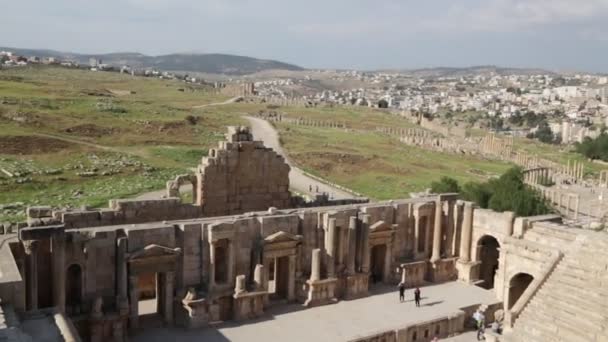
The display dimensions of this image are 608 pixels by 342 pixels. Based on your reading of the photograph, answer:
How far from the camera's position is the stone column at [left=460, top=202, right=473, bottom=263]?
1166 inches

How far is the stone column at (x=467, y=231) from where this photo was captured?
29625 mm

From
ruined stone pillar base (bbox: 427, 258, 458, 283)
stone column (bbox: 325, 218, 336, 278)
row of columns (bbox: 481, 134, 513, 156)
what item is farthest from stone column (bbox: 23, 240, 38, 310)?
row of columns (bbox: 481, 134, 513, 156)

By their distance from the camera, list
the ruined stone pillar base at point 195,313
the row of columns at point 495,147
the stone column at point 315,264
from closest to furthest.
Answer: the ruined stone pillar base at point 195,313, the stone column at point 315,264, the row of columns at point 495,147

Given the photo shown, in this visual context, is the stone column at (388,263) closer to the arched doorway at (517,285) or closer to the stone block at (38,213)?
the arched doorway at (517,285)

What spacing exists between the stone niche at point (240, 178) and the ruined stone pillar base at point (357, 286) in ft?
15.5

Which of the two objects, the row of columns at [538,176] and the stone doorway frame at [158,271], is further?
the row of columns at [538,176]

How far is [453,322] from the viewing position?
80.9 feet

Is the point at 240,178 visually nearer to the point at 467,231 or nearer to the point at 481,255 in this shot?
the point at 467,231

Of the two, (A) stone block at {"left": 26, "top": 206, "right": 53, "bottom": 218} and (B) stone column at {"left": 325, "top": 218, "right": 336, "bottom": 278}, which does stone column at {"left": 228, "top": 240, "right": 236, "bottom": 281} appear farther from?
(A) stone block at {"left": 26, "top": 206, "right": 53, "bottom": 218}

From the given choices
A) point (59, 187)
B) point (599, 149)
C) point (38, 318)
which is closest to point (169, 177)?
point (59, 187)

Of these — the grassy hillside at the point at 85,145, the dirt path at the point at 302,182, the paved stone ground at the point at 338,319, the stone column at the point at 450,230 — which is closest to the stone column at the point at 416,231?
the stone column at the point at 450,230

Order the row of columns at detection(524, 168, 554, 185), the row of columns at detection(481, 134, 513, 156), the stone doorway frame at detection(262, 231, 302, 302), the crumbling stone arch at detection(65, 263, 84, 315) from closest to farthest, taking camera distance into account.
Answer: the crumbling stone arch at detection(65, 263, 84, 315)
the stone doorway frame at detection(262, 231, 302, 302)
the row of columns at detection(524, 168, 554, 185)
the row of columns at detection(481, 134, 513, 156)

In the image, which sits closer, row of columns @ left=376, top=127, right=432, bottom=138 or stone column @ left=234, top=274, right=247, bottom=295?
stone column @ left=234, top=274, right=247, bottom=295

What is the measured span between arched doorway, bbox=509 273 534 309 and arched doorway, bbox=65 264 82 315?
1815 cm
